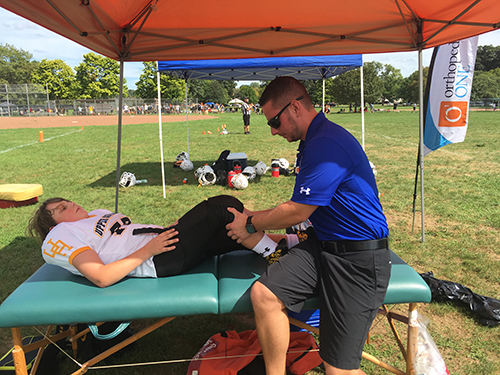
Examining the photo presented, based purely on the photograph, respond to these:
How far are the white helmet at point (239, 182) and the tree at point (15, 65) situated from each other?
9927 centimetres

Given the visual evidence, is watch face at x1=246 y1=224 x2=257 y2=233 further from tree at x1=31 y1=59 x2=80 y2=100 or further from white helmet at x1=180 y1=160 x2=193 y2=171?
tree at x1=31 y1=59 x2=80 y2=100

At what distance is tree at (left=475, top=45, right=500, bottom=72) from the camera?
89.1 metres

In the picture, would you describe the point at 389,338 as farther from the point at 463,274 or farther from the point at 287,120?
the point at 287,120

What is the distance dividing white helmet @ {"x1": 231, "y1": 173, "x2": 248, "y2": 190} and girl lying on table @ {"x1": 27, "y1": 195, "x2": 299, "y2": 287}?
4.82 meters

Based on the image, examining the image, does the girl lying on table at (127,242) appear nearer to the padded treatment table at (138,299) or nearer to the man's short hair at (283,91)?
the padded treatment table at (138,299)

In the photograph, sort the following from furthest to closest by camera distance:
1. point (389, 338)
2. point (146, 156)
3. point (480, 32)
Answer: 1. point (146, 156)
2. point (480, 32)
3. point (389, 338)

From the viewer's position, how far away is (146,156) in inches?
474

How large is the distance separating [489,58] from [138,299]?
382ft

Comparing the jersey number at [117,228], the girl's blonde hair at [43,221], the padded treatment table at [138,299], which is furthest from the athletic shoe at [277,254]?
the girl's blonde hair at [43,221]

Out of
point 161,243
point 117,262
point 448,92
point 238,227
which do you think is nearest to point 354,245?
point 238,227

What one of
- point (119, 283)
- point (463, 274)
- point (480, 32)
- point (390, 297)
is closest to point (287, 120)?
point (390, 297)

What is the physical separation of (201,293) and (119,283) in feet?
2.00

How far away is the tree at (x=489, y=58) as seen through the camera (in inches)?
3506

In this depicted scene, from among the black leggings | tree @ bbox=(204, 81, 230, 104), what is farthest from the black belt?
tree @ bbox=(204, 81, 230, 104)
